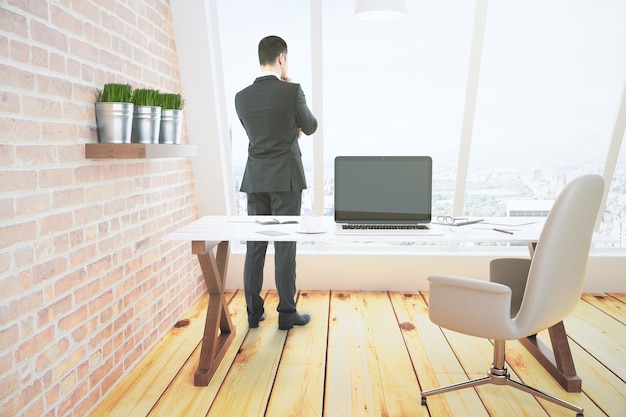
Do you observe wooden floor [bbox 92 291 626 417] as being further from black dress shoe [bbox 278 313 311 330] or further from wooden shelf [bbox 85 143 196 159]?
wooden shelf [bbox 85 143 196 159]

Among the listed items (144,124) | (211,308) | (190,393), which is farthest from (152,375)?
(144,124)

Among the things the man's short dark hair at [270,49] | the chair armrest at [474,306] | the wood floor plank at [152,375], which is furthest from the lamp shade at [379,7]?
the wood floor plank at [152,375]

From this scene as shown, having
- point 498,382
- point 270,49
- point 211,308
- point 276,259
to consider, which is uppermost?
point 270,49

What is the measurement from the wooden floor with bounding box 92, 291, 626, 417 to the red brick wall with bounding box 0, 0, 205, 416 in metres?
0.26

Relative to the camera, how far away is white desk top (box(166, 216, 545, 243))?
2.61 metres

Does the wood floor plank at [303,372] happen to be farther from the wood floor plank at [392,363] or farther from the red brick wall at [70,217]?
the red brick wall at [70,217]

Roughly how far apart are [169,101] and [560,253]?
6.89 ft

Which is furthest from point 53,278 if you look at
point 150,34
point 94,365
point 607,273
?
point 607,273

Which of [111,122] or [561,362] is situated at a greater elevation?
[111,122]

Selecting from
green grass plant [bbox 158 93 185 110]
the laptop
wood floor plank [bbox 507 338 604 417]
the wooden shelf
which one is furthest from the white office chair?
green grass plant [bbox 158 93 185 110]

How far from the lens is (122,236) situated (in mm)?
2881

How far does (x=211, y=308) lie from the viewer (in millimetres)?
2943

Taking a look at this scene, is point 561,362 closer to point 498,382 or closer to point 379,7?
point 498,382

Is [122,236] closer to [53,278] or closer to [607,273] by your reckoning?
[53,278]
